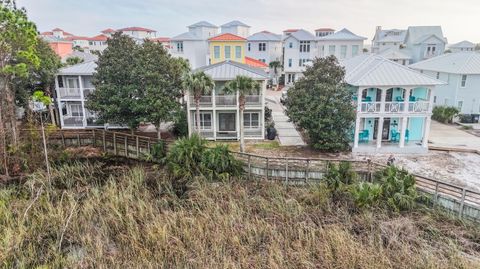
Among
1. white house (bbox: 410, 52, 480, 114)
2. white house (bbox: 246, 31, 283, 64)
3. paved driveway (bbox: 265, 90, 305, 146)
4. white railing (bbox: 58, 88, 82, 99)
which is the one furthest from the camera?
white house (bbox: 246, 31, 283, 64)

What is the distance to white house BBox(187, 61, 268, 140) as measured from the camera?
78.9 ft

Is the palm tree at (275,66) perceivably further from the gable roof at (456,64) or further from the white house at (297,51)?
the gable roof at (456,64)

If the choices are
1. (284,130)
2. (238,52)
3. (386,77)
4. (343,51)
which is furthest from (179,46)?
(386,77)

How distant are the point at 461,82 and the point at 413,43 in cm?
2317

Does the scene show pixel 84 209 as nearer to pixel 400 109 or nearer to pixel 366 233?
pixel 366 233

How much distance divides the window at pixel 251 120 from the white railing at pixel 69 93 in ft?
45.7

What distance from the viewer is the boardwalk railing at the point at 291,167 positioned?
12821 mm

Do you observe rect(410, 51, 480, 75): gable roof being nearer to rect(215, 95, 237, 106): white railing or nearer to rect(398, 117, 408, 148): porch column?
rect(398, 117, 408, 148): porch column

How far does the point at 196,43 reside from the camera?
44.1 meters

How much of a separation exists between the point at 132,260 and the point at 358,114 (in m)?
16.7

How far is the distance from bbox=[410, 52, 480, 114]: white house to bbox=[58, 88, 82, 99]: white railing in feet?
110

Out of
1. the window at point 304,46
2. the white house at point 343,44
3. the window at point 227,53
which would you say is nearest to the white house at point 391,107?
the window at point 227,53

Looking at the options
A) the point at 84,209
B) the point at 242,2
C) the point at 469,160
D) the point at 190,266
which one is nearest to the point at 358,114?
the point at 469,160

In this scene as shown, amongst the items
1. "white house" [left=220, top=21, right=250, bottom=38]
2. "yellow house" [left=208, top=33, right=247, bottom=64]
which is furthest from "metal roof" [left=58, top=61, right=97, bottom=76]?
"white house" [left=220, top=21, right=250, bottom=38]
